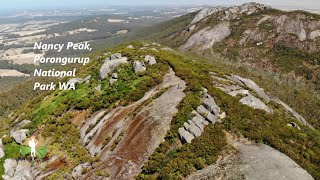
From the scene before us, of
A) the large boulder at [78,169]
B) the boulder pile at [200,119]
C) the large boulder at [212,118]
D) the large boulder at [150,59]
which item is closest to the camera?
the boulder pile at [200,119]

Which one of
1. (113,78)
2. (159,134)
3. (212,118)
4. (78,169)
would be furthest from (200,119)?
(113,78)

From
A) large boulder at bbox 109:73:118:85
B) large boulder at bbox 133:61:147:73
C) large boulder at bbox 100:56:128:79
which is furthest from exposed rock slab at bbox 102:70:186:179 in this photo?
large boulder at bbox 100:56:128:79

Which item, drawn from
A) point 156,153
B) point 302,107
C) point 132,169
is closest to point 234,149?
point 156,153

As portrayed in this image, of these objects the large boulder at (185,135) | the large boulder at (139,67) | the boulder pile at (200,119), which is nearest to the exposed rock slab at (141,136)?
the large boulder at (185,135)

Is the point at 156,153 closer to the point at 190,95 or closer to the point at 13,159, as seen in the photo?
the point at 190,95

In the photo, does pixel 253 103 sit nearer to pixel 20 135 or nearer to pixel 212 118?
pixel 212 118

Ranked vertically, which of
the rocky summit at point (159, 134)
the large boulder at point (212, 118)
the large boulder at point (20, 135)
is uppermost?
the large boulder at point (212, 118)

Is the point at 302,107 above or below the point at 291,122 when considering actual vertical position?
below

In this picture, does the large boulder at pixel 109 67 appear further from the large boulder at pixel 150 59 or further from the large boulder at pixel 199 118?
the large boulder at pixel 199 118
